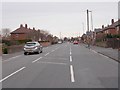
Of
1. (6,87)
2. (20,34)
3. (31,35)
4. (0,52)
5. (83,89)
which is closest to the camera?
(83,89)

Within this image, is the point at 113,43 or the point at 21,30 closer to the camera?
the point at 113,43

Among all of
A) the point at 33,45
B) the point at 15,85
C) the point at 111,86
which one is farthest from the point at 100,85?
the point at 33,45

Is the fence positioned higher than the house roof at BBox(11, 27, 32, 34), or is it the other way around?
the house roof at BBox(11, 27, 32, 34)

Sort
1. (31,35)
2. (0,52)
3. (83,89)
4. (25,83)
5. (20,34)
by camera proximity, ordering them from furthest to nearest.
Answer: (20,34)
(31,35)
(0,52)
(25,83)
(83,89)

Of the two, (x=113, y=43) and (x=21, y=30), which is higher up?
(x=21, y=30)

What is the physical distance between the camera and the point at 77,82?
35.1 feet

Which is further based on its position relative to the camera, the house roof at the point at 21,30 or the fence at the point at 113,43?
the house roof at the point at 21,30

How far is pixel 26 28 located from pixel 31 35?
30.0 metres

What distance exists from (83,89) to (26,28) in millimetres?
113698

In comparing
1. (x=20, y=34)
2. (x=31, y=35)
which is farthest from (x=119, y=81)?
(x=20, y=34)

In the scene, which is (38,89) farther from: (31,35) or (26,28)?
(26,28)

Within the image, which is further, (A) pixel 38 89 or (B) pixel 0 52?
(B) pixel 0 52

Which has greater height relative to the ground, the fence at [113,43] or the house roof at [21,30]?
the house roof at [21,30]

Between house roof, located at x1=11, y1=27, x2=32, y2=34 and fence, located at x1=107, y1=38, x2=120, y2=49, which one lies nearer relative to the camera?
fence, located at x1=107, y1=38, x2=120, y2=49
